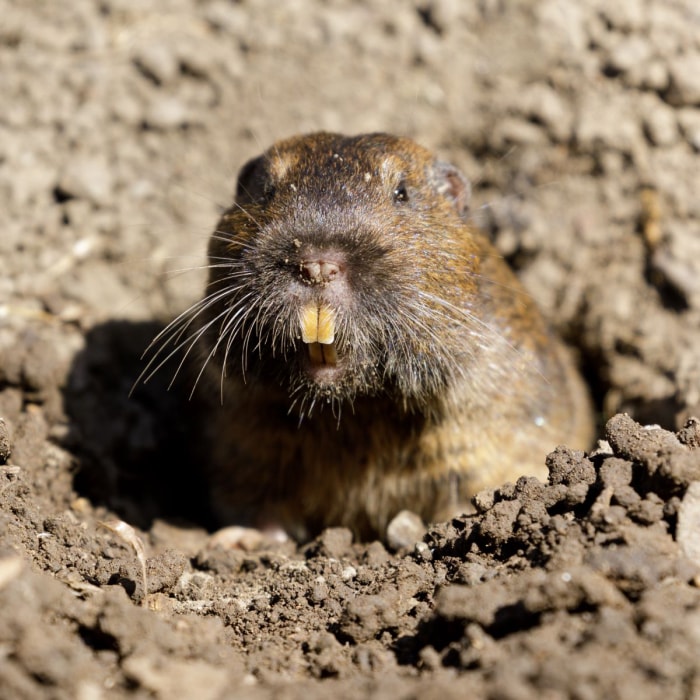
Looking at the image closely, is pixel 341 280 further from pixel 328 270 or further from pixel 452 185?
pixel 452 185

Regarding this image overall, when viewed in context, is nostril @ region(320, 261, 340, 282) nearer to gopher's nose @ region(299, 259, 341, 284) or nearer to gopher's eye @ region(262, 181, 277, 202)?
gopher's nose @ region(299, 259, 341, 284)

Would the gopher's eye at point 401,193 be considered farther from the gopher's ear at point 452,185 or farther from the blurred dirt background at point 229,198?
the blurred dirt background at point 229,198

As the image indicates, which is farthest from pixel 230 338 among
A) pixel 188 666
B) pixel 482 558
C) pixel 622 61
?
pixel 622 61

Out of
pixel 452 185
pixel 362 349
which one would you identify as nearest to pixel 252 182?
pixel 452 185

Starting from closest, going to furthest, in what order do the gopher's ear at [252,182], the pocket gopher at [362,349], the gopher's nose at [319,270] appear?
the gopher's nose at [319,270] < the pocket gopher at [362,349] < the gopher's ear at [252,182]

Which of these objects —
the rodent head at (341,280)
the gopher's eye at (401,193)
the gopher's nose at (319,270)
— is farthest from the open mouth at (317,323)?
the gopher's eye at (401,193)

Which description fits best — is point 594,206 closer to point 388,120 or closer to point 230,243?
point 388,120

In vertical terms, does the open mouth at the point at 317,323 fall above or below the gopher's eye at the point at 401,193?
below

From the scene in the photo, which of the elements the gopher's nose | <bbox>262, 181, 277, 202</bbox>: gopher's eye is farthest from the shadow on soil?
the gopher's nose

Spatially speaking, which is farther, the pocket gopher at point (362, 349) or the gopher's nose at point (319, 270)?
the pocket gopher at point (362, 349)
